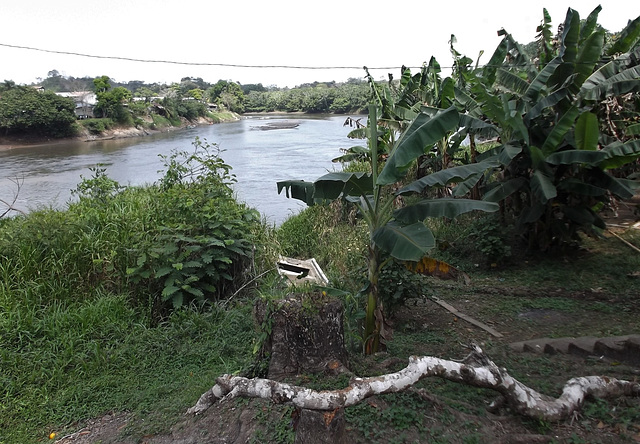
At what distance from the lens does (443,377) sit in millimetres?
2166

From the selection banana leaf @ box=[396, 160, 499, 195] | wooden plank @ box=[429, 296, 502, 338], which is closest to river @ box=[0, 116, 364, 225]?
wooden plank @ box=[429, 296, 502, 338]

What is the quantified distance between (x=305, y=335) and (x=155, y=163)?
17.4 metres

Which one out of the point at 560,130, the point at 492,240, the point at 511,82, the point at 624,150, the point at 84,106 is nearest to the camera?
the point at 624,150

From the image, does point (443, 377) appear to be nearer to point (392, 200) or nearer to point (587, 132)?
point (392, 200)

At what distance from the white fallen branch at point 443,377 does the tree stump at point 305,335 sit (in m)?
0.39

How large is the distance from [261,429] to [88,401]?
1683 mm

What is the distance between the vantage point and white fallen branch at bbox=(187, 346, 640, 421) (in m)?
1.96

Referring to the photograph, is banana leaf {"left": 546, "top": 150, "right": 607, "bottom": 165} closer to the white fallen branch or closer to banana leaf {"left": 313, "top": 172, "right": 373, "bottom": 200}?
banana leaf {"left": 313, "top": 172, "right": 373, "bottom": 200}

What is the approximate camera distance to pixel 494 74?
6.53 meters

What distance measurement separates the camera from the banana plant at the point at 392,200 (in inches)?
122

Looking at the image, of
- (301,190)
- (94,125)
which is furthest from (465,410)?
(94,125)

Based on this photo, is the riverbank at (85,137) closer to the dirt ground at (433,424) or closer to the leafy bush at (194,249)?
the leafy bush at (194,249)

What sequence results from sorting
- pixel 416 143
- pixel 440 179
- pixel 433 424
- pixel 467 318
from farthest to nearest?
pixel 467 318, pixel 440 179, pixel 416 143, pixel 433 424

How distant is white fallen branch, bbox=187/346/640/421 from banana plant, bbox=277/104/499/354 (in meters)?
0.88
